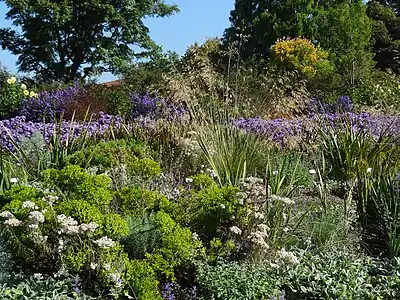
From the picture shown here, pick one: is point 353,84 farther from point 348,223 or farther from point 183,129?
point 348,223

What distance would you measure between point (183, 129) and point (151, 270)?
4521 millimetres

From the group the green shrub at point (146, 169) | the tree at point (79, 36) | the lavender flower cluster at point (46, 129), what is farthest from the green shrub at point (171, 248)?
the tree at point (79, 36)

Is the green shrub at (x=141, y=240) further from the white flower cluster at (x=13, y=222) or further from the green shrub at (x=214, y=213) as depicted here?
the white flower cluster at (x=13, y=222)

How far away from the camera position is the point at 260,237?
365cm

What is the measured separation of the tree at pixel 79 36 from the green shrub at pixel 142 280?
20862 millimetres

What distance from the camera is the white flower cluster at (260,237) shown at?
3652mm

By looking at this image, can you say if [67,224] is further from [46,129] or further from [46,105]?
[46,105]

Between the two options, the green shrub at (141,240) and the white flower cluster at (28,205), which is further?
the green shrub at (141,240)

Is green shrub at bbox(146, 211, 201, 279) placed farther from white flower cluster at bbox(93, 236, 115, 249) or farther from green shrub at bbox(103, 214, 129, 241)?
white flower cluster at bbox(93, 236, 115, 249)

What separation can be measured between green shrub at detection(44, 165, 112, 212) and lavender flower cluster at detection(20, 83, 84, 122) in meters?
7.73

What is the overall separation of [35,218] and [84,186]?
1.83 ft

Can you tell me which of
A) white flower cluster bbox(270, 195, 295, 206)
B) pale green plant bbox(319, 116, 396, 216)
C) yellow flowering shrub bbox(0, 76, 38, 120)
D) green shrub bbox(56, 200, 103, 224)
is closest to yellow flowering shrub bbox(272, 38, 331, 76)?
yellow flowering shrub bbox(0, 76, 38, 120)

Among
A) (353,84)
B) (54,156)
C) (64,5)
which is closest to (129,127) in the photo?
(54,156)

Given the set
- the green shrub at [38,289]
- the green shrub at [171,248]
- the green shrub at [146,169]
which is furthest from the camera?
the green shrub at [146,169]
